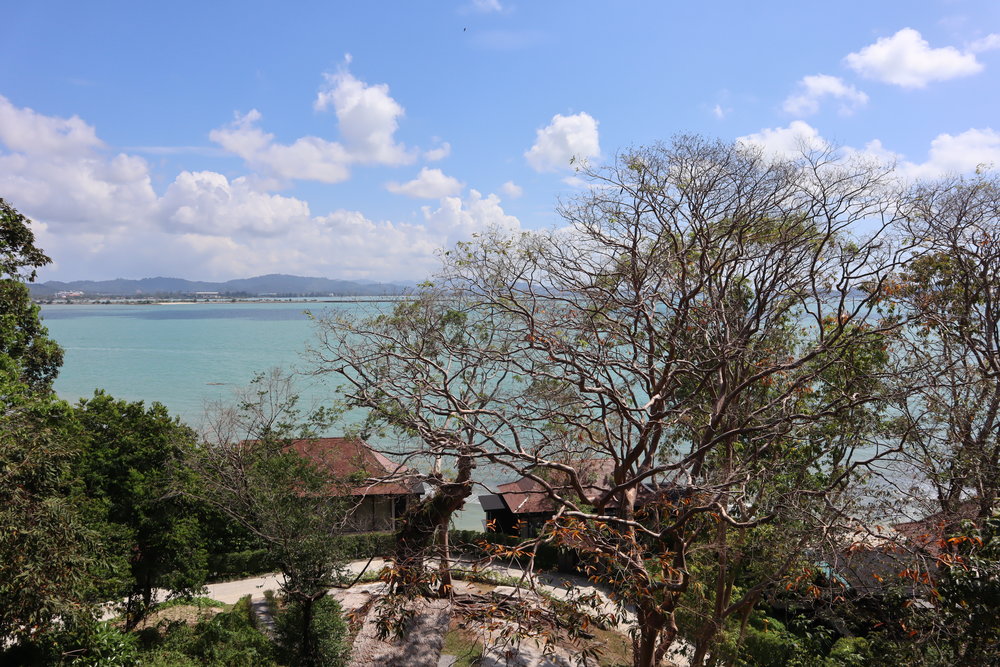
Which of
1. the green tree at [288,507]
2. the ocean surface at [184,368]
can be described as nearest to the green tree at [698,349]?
the green tree at [288,507]

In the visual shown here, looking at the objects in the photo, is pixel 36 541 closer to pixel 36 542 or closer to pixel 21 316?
pixel 36 542

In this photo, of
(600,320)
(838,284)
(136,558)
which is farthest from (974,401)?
(136,558)

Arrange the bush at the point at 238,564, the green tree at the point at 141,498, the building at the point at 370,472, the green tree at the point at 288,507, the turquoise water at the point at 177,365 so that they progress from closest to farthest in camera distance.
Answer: the green tree at the point at 288,507 < the green tree at the point at 141,498 < the building at the point at 370,472 < the bush at the point at 238,564 < the turquoise water at the point at 177,365

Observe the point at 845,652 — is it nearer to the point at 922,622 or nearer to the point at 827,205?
the point at 922,622

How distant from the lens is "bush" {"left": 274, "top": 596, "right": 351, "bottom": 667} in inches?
351

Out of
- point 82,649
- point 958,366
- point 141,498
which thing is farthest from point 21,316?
point 958,366

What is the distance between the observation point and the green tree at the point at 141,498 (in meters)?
9.74

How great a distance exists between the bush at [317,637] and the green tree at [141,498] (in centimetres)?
216

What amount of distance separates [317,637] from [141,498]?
11.7ft

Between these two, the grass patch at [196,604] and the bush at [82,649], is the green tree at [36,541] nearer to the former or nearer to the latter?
the bush at [82,649]

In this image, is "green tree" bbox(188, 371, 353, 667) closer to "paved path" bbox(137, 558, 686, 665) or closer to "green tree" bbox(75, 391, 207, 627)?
"green tree" bbox(75, 391, 207, 627)

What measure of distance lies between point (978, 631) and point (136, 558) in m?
10.7

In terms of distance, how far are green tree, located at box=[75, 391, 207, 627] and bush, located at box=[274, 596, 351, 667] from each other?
84.9 inches

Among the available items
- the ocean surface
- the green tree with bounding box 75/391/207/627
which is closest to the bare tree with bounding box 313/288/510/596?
the ocean surface
